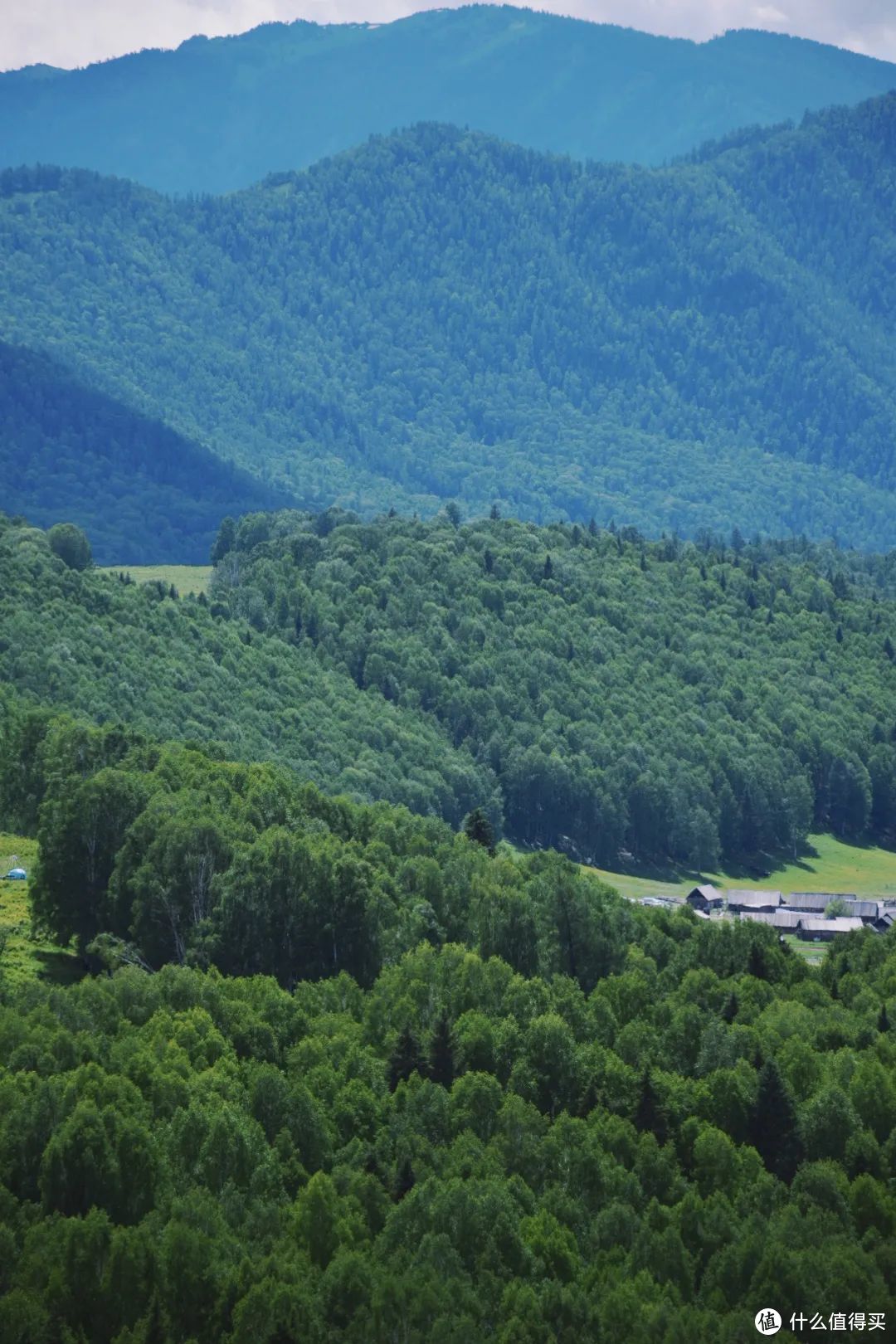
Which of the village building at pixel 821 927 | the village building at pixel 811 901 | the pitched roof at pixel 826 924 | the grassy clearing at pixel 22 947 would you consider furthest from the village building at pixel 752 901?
the grassy clearing at pixel 22 947

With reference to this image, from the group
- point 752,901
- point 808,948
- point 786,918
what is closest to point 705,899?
point 752,901

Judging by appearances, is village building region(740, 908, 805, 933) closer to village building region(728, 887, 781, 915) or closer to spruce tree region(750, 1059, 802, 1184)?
village building region(728, 887, 781, 915)

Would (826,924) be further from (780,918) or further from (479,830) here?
(479,830)

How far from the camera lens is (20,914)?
375 ft

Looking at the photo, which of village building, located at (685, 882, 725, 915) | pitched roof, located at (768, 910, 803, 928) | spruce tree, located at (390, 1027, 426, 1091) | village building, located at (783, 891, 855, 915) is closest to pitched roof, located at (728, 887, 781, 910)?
village building, located at (685, 882, 725, 915)

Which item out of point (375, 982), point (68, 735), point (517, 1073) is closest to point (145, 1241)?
point (517, 1073)

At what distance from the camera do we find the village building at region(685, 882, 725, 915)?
7495 inches

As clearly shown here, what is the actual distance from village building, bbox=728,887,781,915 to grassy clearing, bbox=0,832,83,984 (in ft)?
253

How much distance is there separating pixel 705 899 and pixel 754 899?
3791 millimetres

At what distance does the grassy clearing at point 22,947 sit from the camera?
10438cm

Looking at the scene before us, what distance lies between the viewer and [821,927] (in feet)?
570

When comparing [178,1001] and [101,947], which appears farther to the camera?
[101,947]

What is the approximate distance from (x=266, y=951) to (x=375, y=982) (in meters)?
7.33

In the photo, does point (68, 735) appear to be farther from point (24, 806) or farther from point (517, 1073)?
point (517, 1073)
